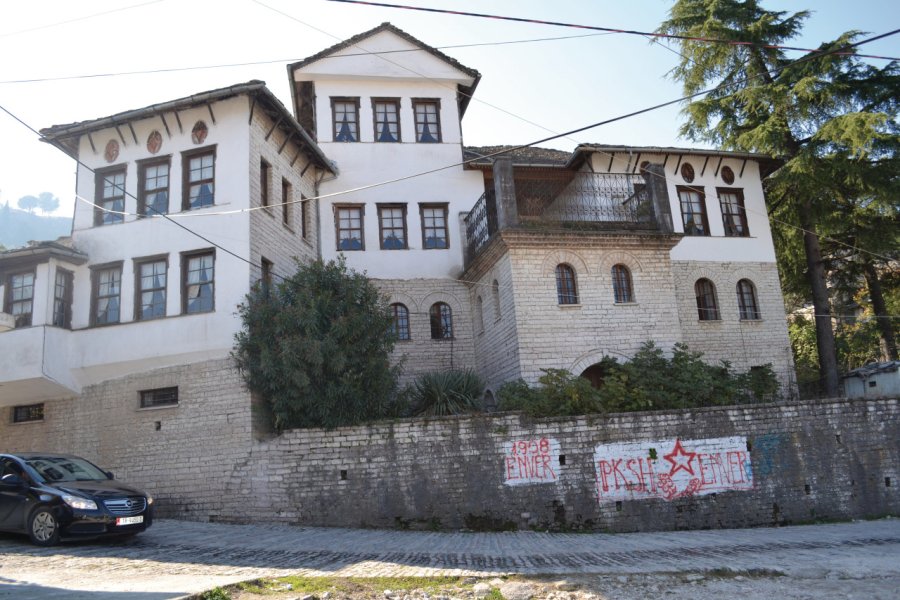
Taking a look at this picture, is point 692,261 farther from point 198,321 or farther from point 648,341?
point 198,321

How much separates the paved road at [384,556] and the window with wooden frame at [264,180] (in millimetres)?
7984

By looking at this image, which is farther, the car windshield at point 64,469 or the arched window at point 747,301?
the arched window at point 747,301

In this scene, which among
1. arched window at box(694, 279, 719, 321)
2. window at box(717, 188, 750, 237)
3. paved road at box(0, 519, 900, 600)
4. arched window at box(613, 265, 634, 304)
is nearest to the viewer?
paved road at box(0, 519, 900, 600)

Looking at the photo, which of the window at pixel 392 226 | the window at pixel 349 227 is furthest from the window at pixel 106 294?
the window at pixel 392 226

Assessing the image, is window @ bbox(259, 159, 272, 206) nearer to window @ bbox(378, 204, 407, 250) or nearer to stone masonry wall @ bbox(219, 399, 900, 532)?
window @ bbox(378, 204, 407, 250)

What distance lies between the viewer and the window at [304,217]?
19.3 m

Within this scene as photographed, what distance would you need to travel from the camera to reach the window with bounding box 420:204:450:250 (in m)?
20.5

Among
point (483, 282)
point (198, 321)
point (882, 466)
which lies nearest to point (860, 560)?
point (882, 466)

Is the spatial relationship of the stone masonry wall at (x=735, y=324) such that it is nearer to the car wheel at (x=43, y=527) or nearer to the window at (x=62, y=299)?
the car wheel at (x=43, y=527)

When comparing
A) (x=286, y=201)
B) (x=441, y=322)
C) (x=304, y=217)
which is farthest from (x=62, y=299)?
(x=441, y=322)

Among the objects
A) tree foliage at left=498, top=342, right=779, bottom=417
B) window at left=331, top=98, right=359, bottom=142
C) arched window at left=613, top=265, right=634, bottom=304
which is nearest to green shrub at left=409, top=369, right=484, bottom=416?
tree foliage at left=498, top=342, right=779, bottom=417

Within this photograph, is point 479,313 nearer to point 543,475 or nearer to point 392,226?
point 392,226

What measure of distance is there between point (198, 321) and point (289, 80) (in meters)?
9.71

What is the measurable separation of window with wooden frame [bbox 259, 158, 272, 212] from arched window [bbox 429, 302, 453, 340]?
230 inches
